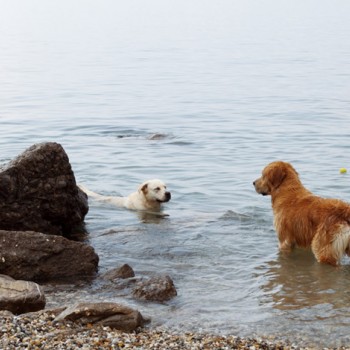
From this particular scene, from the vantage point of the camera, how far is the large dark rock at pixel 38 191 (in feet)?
37.1

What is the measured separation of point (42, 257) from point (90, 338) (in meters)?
2.73

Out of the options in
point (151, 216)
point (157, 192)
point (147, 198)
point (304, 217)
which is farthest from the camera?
point (147, 198)

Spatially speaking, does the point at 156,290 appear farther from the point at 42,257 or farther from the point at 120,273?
the point at 42,257

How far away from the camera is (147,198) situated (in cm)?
1391

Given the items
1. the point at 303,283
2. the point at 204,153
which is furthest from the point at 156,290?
the point at 204,153

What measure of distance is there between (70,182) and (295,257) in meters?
3.54

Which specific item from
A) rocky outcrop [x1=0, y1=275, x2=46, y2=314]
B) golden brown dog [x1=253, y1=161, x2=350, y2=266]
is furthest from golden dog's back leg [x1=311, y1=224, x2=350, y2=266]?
rocky outcrop [x1=0, y1=275, x2=46, y2=314]

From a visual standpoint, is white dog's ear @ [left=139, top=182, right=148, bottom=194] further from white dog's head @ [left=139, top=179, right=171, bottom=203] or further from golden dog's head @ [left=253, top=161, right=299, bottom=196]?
golden dog's head @ [left=253, top=161, right=299, bottom=196]

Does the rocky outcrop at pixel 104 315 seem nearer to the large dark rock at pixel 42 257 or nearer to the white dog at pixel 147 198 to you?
the large dark rock at pixel 42 257

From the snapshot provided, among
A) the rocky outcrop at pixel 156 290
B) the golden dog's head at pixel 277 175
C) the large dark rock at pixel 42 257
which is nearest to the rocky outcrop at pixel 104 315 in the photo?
the rocky outcrop at pixel 156 290

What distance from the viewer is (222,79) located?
35688mm

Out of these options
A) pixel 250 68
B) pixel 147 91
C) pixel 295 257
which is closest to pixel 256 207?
pixel 295 257

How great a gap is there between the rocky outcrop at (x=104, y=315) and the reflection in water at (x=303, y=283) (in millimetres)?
1902

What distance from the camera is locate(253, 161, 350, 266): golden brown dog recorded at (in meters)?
9.88
